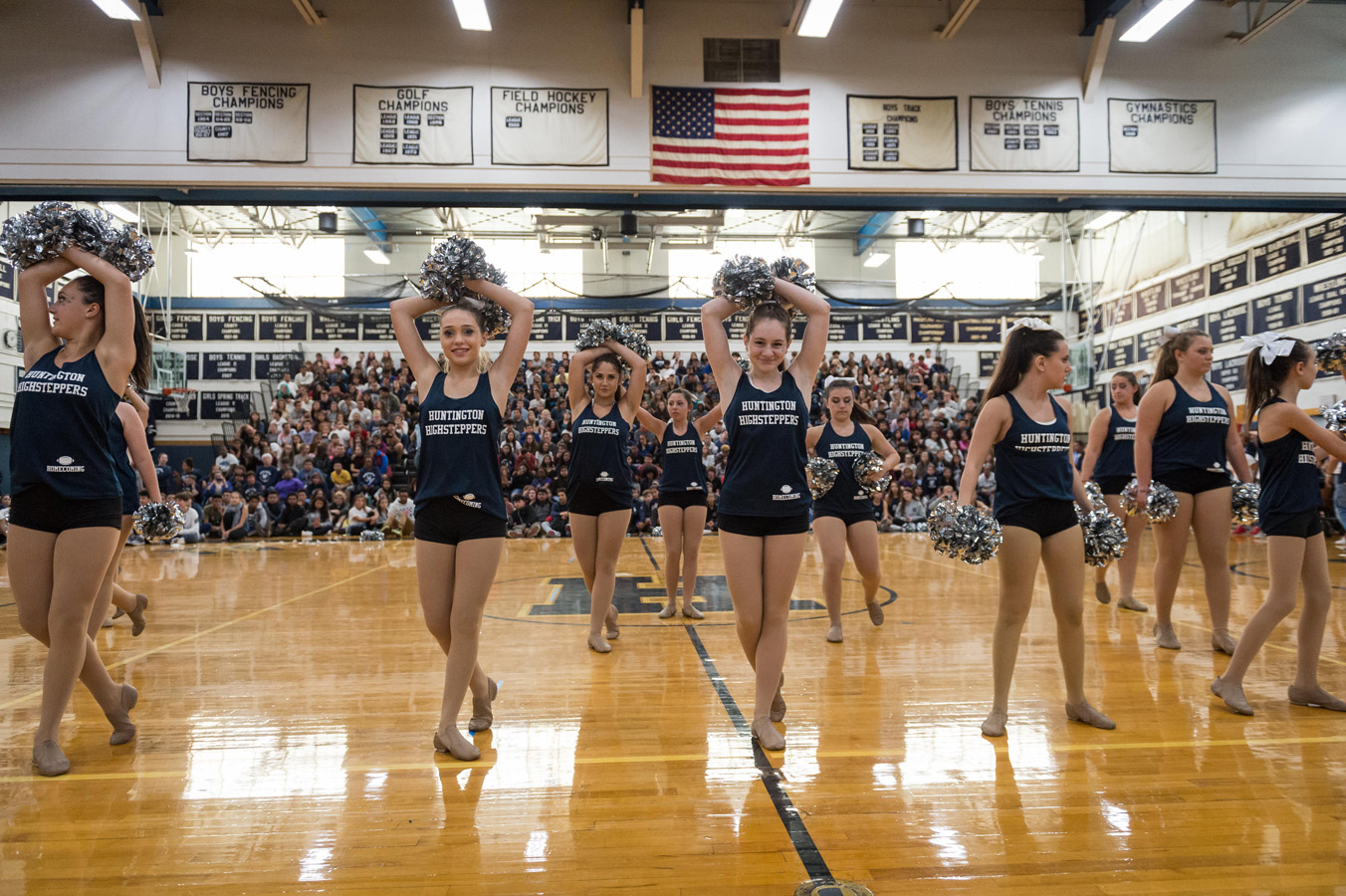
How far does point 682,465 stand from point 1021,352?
2.92 metres

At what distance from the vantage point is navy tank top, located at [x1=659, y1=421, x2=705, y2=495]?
20.0 feet

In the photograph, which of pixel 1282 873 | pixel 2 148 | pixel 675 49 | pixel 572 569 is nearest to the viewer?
pixel 1282 873

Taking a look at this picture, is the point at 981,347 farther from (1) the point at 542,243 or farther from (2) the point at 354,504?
(2) the point at 354,504

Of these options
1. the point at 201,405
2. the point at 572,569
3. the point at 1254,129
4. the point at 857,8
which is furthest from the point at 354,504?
the point at 1254,129

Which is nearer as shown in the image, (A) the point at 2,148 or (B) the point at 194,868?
(B) the point at 194,868

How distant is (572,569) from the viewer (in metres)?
10.3

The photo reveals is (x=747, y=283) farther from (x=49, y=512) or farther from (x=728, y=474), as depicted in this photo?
(x=49, y=512)

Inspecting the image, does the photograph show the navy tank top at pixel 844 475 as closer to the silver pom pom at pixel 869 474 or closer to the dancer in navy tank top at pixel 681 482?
the silver pom pom at pixel 869 474

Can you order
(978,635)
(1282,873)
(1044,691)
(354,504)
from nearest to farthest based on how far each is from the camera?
(1282,873) < (1044,691) < (978,635) < (354,504)

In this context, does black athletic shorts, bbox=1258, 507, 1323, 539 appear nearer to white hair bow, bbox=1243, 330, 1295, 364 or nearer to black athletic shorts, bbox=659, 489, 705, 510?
white hair bow, bbox=1243, 330, 1295, 364

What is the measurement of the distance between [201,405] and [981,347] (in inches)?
899

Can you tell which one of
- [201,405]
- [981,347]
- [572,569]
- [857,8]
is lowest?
[572,569]

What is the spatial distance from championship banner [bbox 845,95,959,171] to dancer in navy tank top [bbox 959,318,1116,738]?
19.5 feet

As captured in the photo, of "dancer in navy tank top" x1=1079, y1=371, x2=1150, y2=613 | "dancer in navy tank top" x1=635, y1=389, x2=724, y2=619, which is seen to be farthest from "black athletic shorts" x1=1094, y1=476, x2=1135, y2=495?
"dancer in navy tank top" x1=635, y1=389, x2=724, y2=619
